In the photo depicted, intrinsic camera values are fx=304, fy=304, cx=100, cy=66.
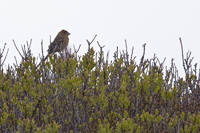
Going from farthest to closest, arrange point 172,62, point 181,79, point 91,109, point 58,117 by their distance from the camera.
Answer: point 172,62 < point 181,79 < point 91,109 < point 58,117

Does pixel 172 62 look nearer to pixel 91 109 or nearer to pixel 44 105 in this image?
pixel 91 109

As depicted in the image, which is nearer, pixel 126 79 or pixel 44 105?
pixel 44 105

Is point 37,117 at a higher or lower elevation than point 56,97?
lower

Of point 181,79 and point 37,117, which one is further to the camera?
point 181,79

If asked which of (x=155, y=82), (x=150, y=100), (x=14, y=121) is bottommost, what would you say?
(x=14, y=121)

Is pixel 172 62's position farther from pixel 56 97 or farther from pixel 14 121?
pixel 14 121

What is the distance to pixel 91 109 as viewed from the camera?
4.69 meters

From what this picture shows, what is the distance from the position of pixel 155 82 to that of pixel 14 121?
2.17 m

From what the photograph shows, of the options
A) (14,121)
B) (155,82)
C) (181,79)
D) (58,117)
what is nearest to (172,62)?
(181,79)

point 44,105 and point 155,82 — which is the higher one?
point 155,82

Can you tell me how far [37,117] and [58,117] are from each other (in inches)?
14.3

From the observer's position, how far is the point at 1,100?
4.79 meters

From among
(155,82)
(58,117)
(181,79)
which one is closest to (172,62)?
(181,79)

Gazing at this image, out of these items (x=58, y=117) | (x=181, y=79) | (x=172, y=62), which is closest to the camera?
(x=58, y=117)
